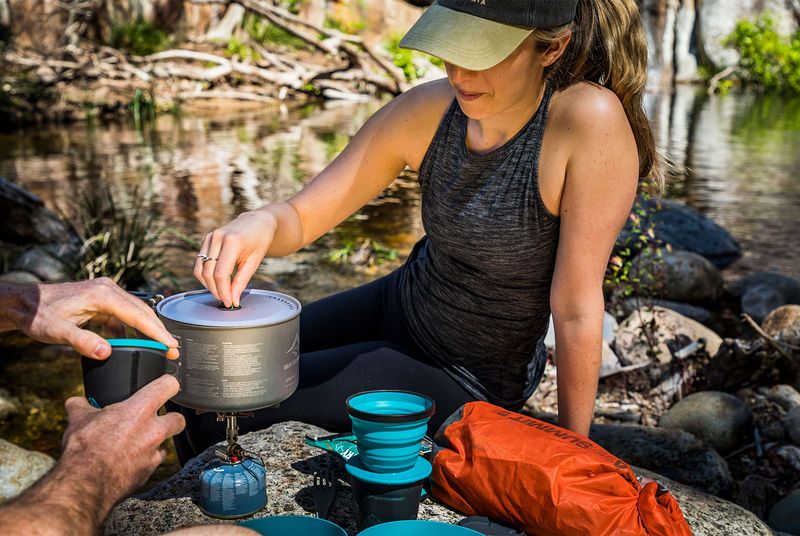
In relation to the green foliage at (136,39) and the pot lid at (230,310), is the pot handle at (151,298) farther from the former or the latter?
the green foliage at (136,39)

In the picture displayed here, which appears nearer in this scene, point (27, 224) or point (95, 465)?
point (95, 465)

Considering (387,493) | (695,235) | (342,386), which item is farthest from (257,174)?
(387,493)

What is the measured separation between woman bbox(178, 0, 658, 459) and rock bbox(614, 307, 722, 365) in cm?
227

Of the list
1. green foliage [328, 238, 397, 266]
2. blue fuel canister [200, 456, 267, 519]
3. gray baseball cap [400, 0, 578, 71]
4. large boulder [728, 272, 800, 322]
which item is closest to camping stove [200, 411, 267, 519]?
blue fuel canister [200, 456, 267, 519]

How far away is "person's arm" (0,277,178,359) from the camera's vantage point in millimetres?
1835

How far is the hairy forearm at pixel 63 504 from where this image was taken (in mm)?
1512

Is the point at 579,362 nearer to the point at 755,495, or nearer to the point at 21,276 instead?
the point at 755,495

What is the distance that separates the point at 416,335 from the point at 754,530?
1.17 metres

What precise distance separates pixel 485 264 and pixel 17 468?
250 cm

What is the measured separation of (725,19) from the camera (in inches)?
1105

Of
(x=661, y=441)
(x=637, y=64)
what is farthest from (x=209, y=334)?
(x=661, y=441)

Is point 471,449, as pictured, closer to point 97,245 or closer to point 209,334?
point 209,334

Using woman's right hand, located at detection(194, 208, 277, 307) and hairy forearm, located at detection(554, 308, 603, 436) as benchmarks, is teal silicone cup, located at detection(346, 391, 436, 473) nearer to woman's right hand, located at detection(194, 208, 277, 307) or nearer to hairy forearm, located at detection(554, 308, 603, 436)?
woman's right hand, located at detection(194, 208, 277, 307)

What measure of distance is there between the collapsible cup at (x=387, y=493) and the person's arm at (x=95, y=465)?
456 millimetres
